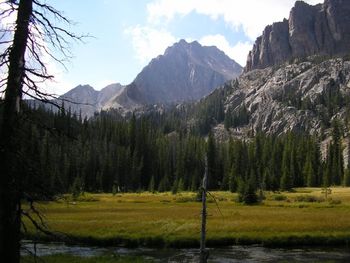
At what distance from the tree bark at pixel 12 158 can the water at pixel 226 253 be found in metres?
22.8

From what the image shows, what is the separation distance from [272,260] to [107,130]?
533 feet

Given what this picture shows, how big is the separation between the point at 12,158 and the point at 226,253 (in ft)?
96.7

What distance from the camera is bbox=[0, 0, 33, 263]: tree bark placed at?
502 inches

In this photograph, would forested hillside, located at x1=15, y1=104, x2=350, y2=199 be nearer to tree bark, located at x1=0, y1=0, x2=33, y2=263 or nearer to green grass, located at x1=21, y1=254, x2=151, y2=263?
green grass, located at x1=21, y1=254, x2=151, y2=263

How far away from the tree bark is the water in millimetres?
22808

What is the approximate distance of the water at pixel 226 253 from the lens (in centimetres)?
3634

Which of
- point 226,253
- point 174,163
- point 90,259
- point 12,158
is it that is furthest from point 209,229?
point 174,163

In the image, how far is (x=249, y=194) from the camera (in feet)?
286

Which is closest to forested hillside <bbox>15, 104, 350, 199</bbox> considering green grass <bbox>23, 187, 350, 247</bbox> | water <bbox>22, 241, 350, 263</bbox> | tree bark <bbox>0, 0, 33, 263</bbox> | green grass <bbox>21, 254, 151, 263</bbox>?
green grass <bbox>23, 187, 350, 247</bbox>

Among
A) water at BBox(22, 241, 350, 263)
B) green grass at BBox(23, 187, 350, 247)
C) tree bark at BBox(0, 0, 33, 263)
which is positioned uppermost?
tree bark at BBox(0, 0, 33, 263)

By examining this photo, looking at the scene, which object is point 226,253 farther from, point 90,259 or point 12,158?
point 12,158

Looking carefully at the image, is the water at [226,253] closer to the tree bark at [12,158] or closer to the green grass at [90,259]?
the green grass at [90,259]

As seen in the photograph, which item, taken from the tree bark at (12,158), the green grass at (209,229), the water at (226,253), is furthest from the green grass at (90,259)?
the tree bark at (12,158)

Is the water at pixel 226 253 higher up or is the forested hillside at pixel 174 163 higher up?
the forested hillside at pixel 174 163
